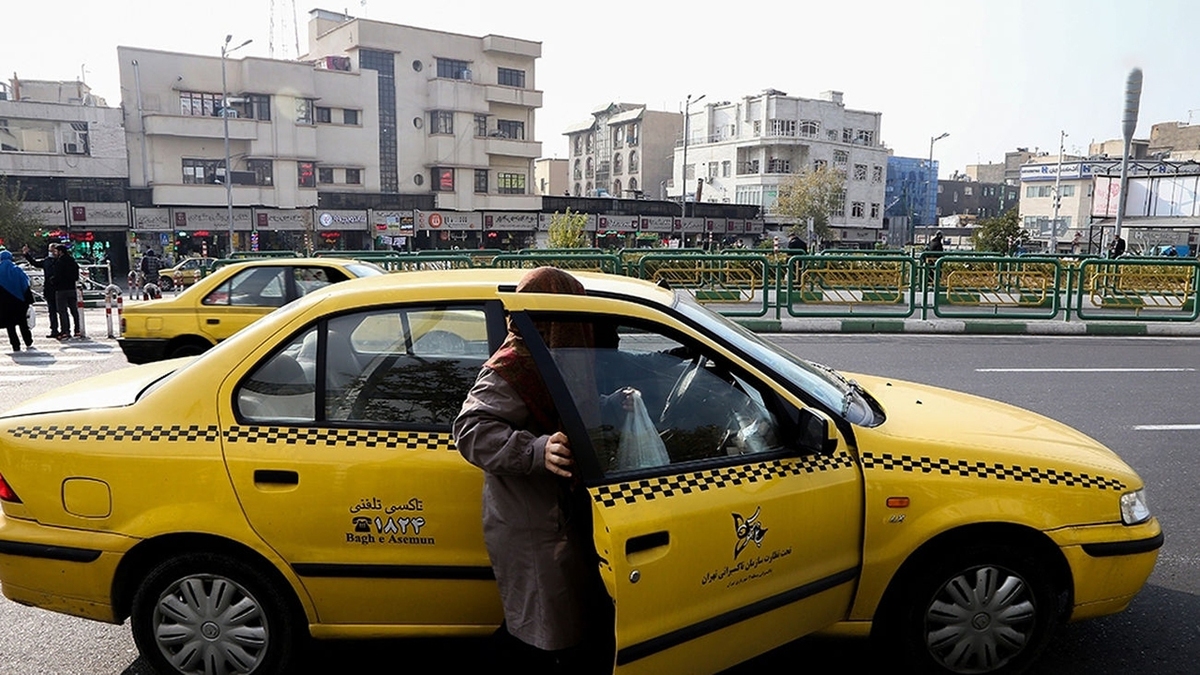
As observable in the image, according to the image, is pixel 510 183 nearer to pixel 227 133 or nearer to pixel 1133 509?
pixel 227 133

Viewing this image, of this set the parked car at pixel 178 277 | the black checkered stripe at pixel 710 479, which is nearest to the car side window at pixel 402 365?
the black checkered stripe at pixel 710 479

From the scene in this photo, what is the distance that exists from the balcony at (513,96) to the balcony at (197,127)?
16406 mm

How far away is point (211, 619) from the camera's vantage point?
10.3ft

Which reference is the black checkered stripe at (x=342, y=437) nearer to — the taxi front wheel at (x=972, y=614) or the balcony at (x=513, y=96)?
the taxi front wheel at (x=972, y=614)

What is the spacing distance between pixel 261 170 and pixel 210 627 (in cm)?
Result: 5107

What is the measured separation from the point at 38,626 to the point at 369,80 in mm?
54457

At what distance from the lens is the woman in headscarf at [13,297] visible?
12.2 meters

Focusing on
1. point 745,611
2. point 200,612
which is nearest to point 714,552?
point 745,611

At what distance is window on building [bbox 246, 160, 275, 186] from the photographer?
161 feet

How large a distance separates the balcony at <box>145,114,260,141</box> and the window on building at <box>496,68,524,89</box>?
715 inches

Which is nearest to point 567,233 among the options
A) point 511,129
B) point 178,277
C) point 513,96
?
point 178,277

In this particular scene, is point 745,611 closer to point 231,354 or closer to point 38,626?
point 231,354

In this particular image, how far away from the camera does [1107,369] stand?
413 inches

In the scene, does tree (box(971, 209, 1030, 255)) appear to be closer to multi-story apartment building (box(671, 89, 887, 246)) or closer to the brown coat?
multi-story apartment building (box(671, 89, 887, 246))
